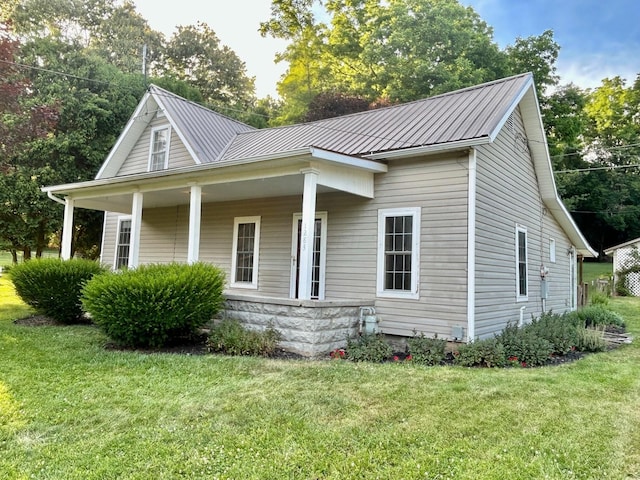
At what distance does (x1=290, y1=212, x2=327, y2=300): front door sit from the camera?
8.67m

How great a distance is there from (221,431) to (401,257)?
4.85 metres

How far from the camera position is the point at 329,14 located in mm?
27125

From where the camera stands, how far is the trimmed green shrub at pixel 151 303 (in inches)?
257

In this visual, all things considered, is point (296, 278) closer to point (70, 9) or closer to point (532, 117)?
point (532, 117)

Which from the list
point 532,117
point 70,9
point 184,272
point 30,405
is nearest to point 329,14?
point 70,9

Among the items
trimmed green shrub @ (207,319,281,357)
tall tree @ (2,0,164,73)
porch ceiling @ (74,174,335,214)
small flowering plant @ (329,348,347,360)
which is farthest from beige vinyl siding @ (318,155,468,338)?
tall tree @ (2,0,164,73)

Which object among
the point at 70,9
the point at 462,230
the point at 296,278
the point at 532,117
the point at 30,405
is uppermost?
the point at 70,9

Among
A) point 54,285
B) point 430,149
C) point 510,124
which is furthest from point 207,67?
point 430,149

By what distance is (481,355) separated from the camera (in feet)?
21.0

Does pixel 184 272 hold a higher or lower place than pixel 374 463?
higher

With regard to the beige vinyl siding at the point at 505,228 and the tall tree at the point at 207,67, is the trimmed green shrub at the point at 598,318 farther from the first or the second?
the tall tree at the point at 207,67

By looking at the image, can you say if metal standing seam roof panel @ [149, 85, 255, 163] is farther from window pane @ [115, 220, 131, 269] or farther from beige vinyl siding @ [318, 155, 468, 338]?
beige vinyl siding @ [318, 155, 468, 338]

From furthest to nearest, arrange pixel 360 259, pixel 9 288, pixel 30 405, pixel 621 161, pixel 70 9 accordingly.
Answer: pixel 621 161 → pixel 70 9 → pixel 9 288 → pixel 360 259 → pixel 30 405

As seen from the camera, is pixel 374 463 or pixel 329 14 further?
pixel 329 14
